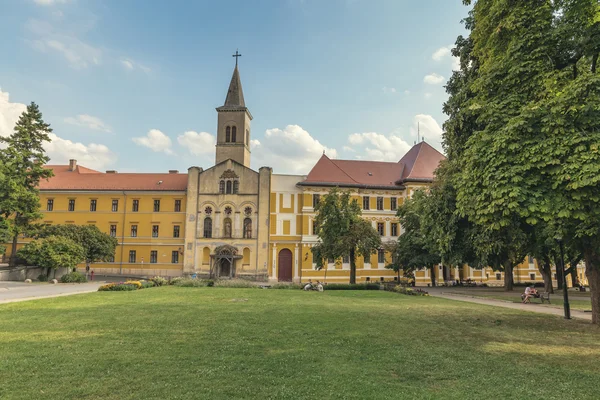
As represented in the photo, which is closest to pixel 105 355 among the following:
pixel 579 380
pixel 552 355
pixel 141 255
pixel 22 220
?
pixel 579 380

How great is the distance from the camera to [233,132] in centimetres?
5222

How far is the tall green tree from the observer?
125 feet

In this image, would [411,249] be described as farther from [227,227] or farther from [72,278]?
[72,278]

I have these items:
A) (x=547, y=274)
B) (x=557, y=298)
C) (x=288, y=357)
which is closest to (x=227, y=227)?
(x=547, y=274)

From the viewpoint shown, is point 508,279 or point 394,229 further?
point 394,229

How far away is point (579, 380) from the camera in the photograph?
6.88 metres

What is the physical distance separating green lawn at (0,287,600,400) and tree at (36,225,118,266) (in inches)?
1076

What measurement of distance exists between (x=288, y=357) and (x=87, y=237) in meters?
37.6

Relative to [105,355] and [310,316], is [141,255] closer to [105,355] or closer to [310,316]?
[310,316]

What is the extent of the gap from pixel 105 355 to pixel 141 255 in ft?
142

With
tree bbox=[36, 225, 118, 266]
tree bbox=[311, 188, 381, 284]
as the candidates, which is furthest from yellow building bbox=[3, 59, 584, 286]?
tree bbox=[311, 188, 381, 284]

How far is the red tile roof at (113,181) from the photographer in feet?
162

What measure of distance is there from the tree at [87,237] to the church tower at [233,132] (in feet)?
55.6

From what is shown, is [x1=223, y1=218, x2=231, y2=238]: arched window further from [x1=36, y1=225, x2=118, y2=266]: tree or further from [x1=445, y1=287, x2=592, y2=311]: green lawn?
[x1=445, y1=287, x2=592, y2=311]: green lawn
